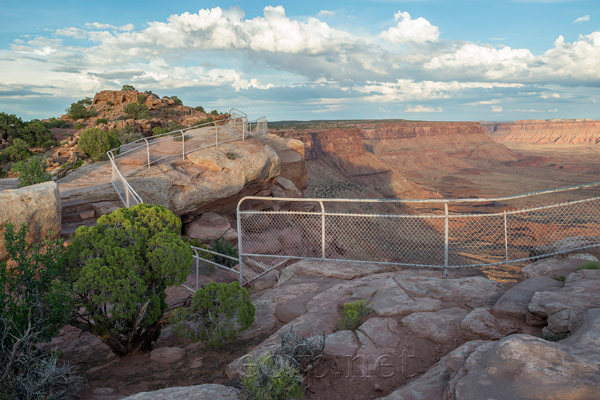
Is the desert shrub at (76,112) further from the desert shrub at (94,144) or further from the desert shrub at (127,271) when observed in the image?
the desert shrub at (127,271)

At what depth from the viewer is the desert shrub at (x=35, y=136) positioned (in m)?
26.2

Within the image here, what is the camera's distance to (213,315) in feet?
20.1

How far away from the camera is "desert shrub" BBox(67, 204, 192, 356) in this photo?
18.2ft

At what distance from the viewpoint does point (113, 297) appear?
5.49 m

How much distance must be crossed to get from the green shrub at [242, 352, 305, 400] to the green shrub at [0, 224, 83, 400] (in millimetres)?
2463

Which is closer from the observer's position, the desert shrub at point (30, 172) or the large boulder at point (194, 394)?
the large boulder at point (194, 394)

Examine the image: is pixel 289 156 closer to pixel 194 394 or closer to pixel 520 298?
pixel 520 298

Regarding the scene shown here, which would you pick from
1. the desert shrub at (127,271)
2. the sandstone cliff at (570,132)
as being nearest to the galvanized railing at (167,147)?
the desert shrub at (127,271)

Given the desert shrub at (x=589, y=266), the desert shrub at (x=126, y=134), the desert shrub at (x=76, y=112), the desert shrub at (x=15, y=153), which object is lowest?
the desert shrub at (x=589, y=266)

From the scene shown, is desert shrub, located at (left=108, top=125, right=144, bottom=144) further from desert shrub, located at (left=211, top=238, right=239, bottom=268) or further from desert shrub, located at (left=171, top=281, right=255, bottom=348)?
desert shrub, located at (left=171, top=281, right=255, bottom=348)

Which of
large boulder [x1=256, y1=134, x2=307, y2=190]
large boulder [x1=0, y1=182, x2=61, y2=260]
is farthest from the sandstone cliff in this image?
large boulder [x1=0, y1=182, x2=61, y2=260]

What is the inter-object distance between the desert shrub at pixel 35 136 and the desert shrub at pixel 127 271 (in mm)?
25044

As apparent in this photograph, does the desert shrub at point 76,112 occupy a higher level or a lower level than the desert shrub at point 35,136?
higher

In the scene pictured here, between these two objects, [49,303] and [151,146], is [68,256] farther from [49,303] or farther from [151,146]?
[151,146]
